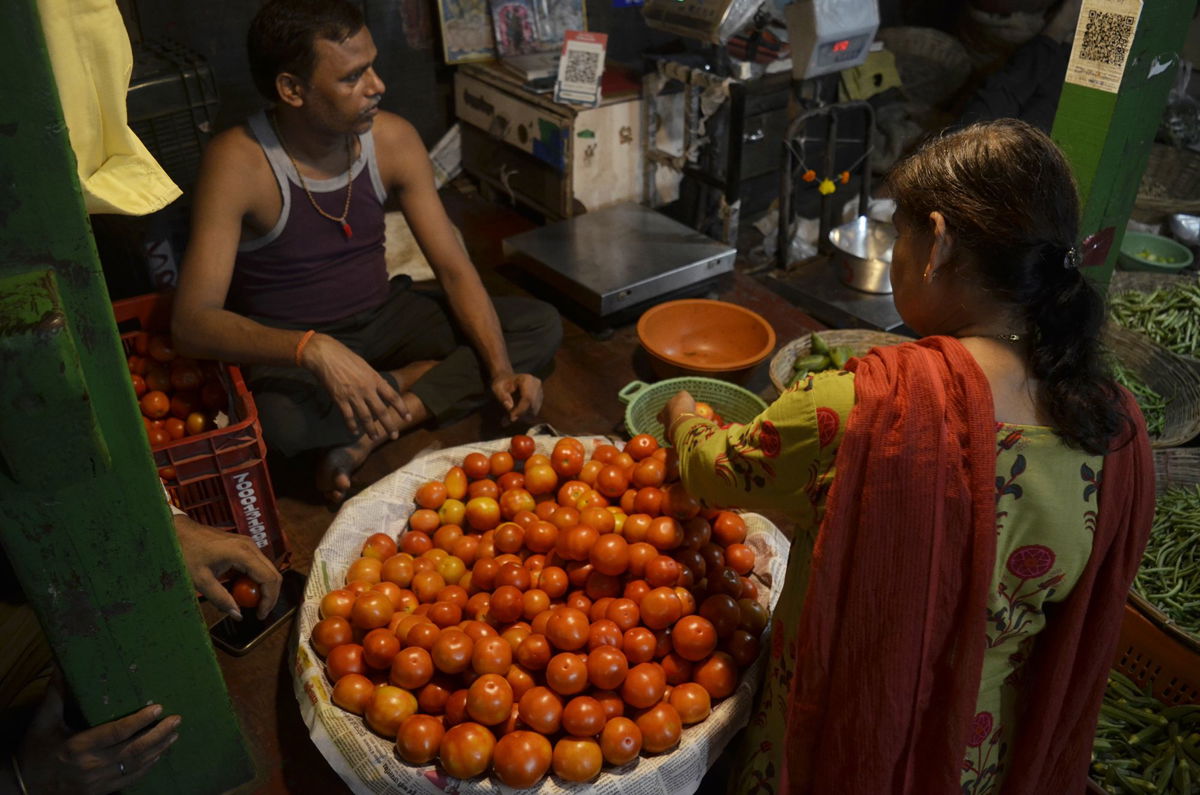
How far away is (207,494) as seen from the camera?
8.07 feet

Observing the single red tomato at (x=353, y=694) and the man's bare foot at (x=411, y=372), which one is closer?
the single red tomato at (x=353, y=694)

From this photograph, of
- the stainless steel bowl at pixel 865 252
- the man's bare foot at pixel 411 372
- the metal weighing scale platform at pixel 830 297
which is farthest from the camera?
the stainless steel bowl at pixel 865 252

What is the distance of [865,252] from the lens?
4.46 metres

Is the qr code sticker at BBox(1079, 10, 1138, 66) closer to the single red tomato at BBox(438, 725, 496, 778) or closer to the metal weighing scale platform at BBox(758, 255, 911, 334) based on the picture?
the metal weighing scale platform at BBox(758, 255, 911, 334)

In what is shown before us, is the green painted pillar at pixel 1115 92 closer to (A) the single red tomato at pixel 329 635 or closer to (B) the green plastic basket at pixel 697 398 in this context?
(B) the green plastic basket at pixel 697 398

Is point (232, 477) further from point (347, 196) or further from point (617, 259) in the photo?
point (617, 259)

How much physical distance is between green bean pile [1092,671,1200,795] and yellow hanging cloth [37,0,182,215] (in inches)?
93.2

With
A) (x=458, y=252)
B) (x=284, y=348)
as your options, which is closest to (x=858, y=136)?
(x=458, y=252)

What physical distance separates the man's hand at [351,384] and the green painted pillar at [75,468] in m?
1.08

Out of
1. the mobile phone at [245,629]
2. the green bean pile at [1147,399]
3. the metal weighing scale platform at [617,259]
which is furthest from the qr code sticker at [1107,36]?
the mobile phone at [245,629]

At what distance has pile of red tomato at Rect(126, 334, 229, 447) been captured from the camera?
2.76 meters

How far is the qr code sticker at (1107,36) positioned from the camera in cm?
248

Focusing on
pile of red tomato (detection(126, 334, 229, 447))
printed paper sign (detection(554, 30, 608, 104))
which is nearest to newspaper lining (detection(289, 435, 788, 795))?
pile of red tomato (detection(126, 334, 229, 447))

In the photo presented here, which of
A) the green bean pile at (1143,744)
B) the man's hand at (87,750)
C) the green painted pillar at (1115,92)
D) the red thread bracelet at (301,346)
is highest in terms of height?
the green painted pillar at (1115,92)
